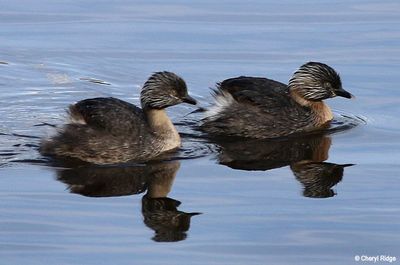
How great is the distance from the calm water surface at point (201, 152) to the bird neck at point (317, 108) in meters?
0.20

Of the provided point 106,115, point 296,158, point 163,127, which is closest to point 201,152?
point 163,127

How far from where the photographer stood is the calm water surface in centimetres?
1054

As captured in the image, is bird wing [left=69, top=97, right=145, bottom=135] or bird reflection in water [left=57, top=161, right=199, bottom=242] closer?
bird reflection in water [left=57, top=161, right=199, bottom=242]

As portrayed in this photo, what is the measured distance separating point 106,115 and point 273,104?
7.37 feet

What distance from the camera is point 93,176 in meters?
12.3

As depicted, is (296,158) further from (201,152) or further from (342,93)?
(342,93)

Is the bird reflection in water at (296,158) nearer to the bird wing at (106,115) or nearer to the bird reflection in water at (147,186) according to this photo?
the bird reflection in water at (147,186)

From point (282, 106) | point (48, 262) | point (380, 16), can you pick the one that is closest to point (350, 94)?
point (282, 106)

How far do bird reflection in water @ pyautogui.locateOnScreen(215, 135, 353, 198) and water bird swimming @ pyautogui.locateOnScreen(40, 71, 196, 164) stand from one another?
0.60 meters

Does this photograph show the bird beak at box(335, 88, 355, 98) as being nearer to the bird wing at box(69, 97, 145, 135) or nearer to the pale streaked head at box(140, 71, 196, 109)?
the pale streaked head at box(140, 71, 196, 109)

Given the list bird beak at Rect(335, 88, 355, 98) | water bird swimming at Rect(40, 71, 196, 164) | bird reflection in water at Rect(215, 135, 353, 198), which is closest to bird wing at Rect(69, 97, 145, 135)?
water bird swimming at Rect(40, 71, 196, 164)

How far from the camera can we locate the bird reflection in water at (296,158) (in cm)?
1229

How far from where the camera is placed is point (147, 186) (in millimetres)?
12031

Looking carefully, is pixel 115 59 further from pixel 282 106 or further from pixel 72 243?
pixel 72 243
